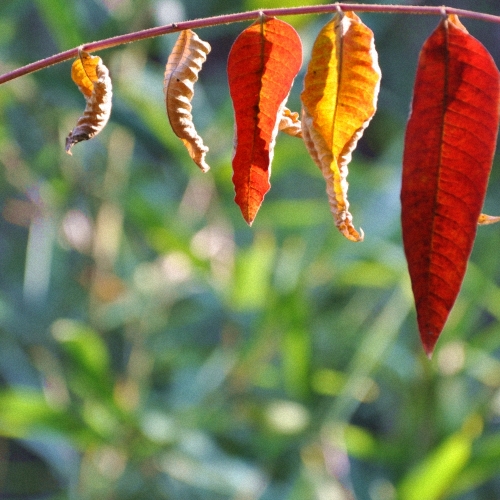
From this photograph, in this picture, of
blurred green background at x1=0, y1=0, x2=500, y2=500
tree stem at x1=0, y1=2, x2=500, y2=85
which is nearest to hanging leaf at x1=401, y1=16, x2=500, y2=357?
tree stem at x1=0, y1=2, x2=500, y2=85

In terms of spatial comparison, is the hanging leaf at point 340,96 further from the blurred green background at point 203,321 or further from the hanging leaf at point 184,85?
the blurred green background at point 203,321

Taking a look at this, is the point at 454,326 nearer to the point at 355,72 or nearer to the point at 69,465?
the point at 69,465

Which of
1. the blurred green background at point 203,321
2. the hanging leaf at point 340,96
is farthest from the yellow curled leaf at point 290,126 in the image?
the blurred green background at point 203,321

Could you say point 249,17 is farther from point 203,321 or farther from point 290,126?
point 203,321

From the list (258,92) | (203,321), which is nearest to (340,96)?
(258,92)

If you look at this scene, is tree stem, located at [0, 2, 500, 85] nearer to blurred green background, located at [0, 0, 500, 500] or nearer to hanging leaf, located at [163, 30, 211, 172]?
hanging leaf, located at [163, 30, 211, 172]
